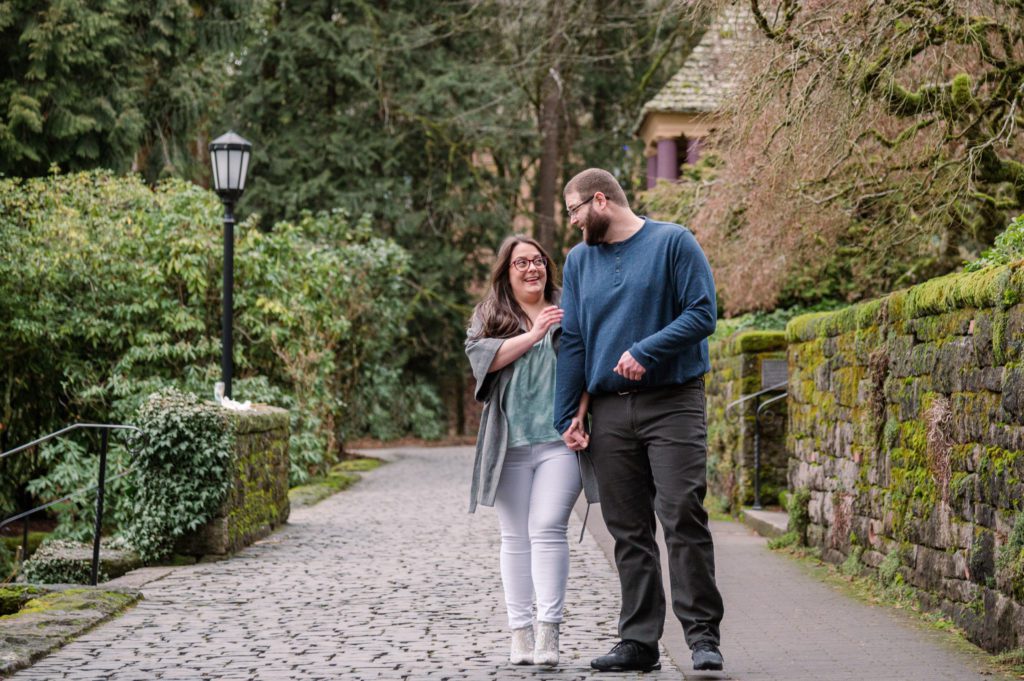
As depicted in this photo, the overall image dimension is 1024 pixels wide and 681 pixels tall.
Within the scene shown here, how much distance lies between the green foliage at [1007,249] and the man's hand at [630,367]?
2.07m

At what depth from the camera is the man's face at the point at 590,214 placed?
18.5ft

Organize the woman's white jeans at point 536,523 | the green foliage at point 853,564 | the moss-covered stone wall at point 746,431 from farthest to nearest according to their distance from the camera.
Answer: the moss-covered stone wall at point 746,431, the green foliage at point 853,564, the woman's white jeans at point 536,523

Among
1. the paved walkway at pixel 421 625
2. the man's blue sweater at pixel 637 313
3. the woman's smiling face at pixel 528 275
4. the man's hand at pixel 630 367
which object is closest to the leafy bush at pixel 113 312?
the paved walkway at pixel 421 625

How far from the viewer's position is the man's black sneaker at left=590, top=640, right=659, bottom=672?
5.59 m

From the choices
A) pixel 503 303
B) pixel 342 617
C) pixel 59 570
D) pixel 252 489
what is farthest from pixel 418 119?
pixel 503 303


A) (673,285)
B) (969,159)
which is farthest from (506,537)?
(969,159)

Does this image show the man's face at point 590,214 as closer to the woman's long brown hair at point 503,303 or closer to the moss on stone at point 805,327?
the woman's long brown hair at point 503,303

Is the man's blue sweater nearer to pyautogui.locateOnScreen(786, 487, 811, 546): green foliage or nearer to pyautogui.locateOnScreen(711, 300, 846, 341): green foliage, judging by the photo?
pyautogui.locateOnScreen(786, 487, 811, 546): green foliage

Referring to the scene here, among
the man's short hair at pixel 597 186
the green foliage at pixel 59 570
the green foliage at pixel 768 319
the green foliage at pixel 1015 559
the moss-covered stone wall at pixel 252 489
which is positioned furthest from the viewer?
the green foliage at pixel 768 319

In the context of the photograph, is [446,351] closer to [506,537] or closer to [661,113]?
[661,113]

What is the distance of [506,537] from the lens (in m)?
5.93

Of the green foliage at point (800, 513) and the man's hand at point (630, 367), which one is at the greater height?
the man's hand at point (630, 367)

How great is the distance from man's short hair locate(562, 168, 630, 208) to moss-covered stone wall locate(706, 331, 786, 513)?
7247 millimetres

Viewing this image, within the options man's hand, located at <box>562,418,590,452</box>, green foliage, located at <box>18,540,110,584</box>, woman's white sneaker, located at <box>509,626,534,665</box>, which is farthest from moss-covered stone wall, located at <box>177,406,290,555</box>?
man's hand, located at <box>562,418,590,452</box>
